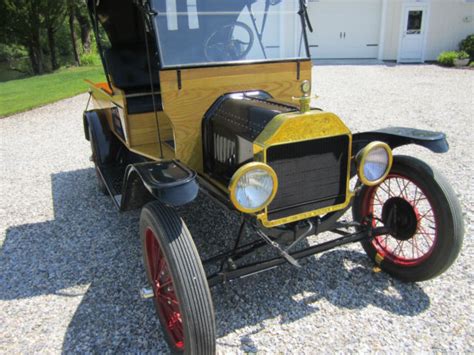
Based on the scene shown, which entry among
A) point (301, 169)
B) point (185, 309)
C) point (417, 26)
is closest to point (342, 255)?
point (301, 169)

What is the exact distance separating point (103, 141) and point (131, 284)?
6.42 feet

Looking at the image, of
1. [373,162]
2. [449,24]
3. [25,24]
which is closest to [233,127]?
[373,162]

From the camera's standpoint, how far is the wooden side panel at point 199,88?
9.19ft

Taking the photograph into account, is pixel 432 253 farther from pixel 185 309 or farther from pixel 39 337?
pixel 39 337

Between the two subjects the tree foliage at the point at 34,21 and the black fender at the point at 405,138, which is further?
the tree foliage at the point at 34,21

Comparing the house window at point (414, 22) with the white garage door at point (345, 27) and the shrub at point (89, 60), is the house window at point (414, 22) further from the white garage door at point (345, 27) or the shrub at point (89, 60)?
the shrub at point (89, 60)

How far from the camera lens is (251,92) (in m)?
3.04

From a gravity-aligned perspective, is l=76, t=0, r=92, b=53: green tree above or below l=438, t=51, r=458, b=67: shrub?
above

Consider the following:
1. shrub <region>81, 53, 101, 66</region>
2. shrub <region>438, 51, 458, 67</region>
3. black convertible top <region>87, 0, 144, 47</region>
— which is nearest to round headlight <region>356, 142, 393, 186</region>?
black convertible top <region>87, 0, 144, 47</region>

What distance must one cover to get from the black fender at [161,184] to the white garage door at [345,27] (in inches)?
632

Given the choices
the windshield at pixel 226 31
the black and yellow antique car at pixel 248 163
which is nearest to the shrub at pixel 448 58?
the black and yellow antique car at pixel 248 163

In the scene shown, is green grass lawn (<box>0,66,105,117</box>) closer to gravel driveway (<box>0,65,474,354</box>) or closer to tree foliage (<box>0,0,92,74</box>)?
tree foliage (<box>0,0,92,74</box>)

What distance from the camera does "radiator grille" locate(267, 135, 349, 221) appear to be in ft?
7.68

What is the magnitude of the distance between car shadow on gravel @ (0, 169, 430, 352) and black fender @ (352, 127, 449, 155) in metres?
0.97
